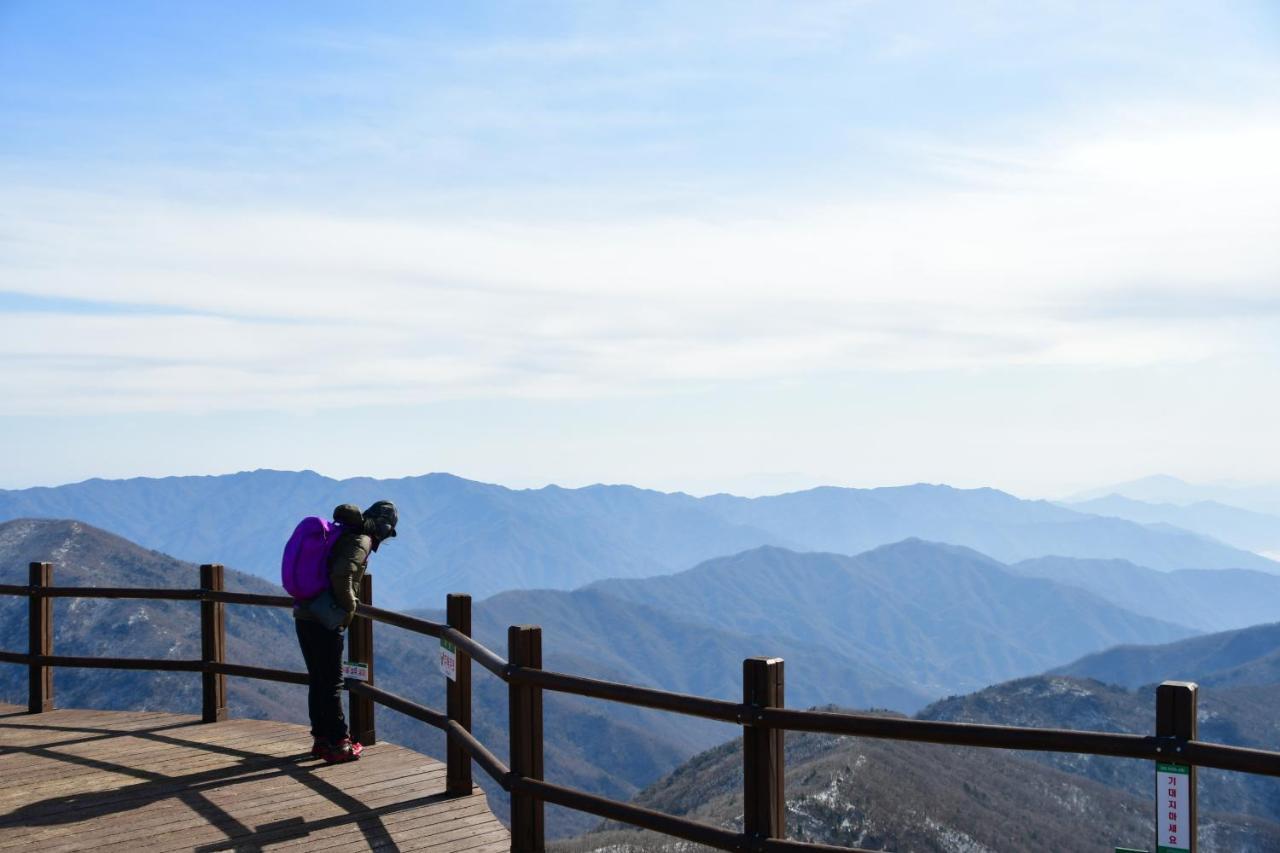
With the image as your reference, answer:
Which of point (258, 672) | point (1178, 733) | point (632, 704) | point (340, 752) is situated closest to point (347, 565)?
point (340, 752)

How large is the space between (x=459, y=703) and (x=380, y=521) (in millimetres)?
1448

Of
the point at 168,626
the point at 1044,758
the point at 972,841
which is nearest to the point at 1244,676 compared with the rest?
the point at 1044,758

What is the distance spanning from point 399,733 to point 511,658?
169252 mm

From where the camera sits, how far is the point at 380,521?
8469 millimetres

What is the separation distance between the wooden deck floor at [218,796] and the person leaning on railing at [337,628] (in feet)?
0.69

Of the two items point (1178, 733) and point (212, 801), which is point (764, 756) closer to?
point (1178, 733)

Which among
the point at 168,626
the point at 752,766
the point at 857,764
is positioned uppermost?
the point at 752,766

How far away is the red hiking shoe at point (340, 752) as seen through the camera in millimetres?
8883

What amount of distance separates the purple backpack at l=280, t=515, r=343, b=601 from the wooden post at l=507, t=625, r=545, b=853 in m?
2.23

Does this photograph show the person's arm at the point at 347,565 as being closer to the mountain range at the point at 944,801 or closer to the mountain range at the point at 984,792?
the mountain range at the point at 984,792

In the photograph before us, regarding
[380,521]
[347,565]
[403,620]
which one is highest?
[380,521]

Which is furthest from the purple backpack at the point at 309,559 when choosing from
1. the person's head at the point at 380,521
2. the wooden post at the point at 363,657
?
the wooden post at the point at 363,657

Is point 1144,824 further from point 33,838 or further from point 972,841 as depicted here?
point 33,838

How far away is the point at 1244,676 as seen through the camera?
15575cm
